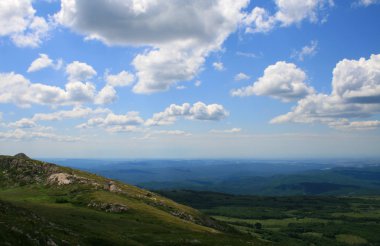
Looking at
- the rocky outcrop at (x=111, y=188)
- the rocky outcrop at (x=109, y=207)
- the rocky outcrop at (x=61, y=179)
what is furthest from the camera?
the rocky outcrop at (x=111, y=188)

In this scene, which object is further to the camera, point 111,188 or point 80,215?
point 111,188

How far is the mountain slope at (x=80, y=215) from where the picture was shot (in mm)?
43000

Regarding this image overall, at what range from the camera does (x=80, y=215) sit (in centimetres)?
7119

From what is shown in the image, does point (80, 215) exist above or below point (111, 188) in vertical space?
below

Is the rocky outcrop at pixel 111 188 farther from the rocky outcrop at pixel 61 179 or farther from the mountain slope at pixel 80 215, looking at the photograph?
the rocky outcrop at pixel 61 179

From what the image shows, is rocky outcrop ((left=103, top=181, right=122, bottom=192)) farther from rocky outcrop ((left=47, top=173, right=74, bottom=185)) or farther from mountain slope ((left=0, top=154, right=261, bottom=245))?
rocky outcrop ((left=47, top=173, right=74, bottom=185))

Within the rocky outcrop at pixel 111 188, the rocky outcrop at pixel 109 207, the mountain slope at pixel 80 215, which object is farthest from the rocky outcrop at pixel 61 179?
the rocky outcrop at pixel 109 207

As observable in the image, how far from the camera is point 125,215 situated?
8281 centimetres

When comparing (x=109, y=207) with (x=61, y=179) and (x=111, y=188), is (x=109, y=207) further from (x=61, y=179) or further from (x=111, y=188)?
(x=61, y=179)


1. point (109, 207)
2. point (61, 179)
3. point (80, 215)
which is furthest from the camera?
point (61, 179)

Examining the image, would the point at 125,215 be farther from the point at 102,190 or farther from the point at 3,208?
the point at 3,208

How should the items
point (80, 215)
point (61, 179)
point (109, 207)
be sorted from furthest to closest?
point (61, 179)
point (109, 207)
point (80, 215)

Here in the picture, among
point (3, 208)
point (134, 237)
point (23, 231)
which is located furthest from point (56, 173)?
point (23, 231)

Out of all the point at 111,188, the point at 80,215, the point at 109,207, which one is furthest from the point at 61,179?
the point at 80,215
